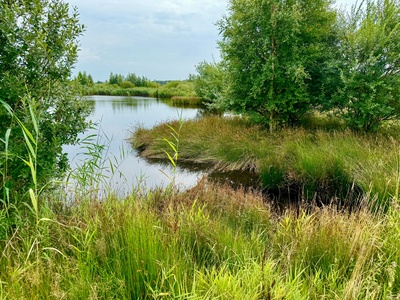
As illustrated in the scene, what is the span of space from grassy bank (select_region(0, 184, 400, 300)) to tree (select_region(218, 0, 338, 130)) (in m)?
5.65

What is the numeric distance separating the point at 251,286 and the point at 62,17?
2745 mm

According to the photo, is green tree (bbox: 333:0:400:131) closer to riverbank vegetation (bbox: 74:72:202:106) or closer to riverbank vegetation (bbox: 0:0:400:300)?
riverbank vegetation (bbox: 0:0:400:300)

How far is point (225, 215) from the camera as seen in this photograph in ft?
10.6

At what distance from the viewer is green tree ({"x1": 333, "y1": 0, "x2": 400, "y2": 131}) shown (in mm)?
6602

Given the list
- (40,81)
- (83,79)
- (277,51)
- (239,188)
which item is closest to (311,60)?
(277,51)

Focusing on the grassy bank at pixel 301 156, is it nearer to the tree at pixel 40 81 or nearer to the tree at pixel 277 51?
the tree at pixel 277 51

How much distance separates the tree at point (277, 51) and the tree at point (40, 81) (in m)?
5.87

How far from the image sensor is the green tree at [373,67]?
6.60 metres

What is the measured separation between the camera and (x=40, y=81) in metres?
2.54

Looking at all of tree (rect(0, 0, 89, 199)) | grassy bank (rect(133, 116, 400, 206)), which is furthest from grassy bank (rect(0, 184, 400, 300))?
grassy bank (rect(133, 116, 400, 206))

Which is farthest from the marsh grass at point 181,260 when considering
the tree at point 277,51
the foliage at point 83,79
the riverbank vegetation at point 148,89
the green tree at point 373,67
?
the riverbank vegetation at point 148,89

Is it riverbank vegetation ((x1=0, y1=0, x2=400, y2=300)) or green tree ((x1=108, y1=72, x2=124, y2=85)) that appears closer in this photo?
riverbank vegetation ((x1=0, y1=0, x2=400, y2=300))

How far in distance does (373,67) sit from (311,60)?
1.57m

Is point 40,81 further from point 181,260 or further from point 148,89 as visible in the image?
point 148,89
